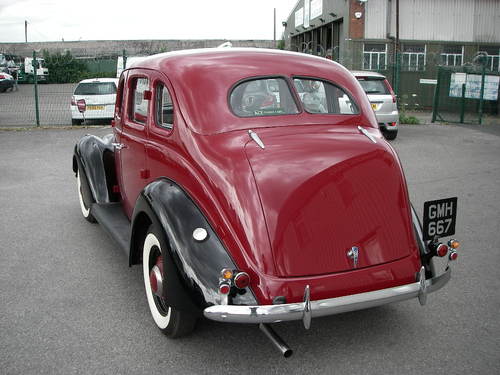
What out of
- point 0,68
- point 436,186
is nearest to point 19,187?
point 436,186

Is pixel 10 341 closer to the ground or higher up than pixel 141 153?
closer to the ground

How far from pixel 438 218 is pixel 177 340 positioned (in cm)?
194

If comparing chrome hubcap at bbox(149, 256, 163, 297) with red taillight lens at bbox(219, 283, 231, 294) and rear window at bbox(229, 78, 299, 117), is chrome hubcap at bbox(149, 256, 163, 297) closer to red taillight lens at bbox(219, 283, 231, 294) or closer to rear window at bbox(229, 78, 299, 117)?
red taillight lens at bbox(219, 283, 231, 294)

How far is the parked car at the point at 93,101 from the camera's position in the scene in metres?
15.2

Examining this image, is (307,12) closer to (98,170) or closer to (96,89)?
(96,89)

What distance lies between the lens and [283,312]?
10.3 feet

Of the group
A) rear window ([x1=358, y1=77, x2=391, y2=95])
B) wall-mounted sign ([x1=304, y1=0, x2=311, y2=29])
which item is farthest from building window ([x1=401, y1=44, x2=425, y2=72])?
rear window ([x1=358, y1=77, x2=391, y2=95])

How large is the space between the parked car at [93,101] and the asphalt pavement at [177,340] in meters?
9.07

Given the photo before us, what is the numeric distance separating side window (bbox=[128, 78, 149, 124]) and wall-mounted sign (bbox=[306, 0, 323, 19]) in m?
29.1

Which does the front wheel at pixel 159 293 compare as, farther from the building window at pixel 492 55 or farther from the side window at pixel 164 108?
the building window at pixel 492 55

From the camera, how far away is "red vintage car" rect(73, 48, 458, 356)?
3309 mm

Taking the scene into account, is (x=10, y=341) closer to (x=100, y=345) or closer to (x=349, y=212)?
(x=100, y=345)

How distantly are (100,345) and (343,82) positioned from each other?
8.76 ft

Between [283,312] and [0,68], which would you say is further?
[0,68]
